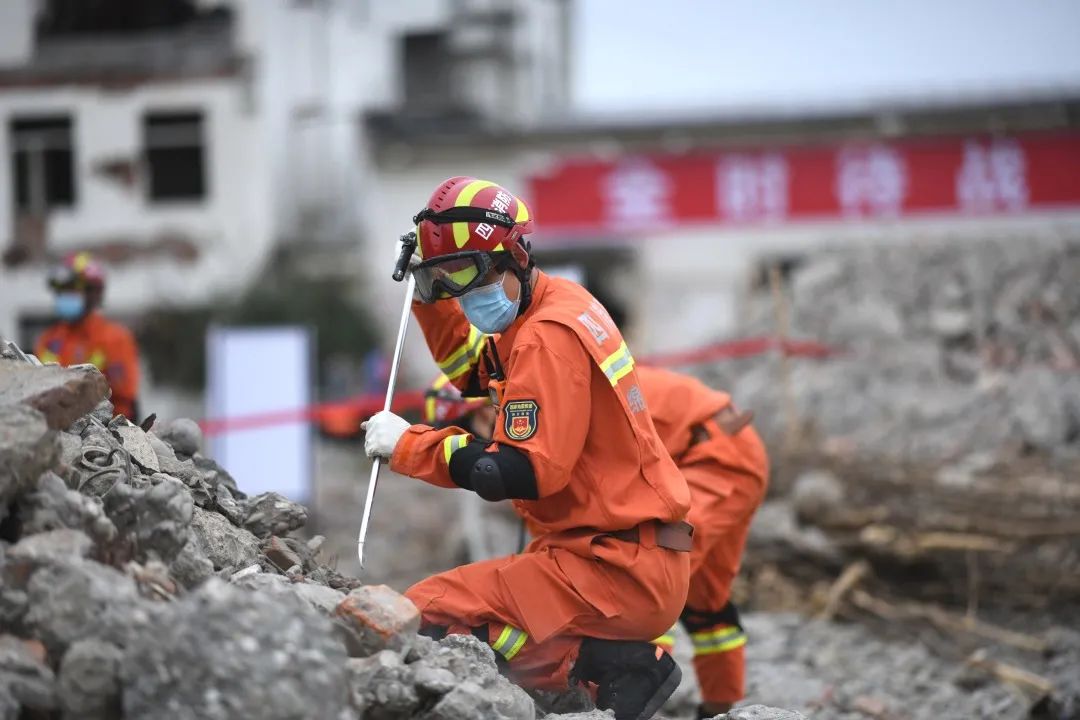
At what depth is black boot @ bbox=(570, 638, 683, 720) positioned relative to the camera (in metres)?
4.54

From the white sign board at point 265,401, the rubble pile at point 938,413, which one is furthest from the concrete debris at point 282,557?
the white sign board at point 265,401

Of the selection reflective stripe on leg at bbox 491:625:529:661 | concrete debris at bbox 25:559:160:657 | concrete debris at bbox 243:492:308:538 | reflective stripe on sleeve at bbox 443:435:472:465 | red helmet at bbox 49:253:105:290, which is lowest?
reflective stripe on leg at bbox 491:625:529:661

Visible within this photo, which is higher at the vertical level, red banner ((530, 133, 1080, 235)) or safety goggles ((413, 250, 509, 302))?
red banner ((530, 133, 1080, 235))

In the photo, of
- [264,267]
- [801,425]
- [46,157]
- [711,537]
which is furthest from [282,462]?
[46,157]

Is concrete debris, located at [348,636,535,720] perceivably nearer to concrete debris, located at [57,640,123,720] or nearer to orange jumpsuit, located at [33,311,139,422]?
concrete debris, located at [57,640,123,720]

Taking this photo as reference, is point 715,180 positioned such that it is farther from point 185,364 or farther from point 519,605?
point 519,605

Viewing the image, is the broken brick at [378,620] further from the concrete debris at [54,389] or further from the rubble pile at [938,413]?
the rubble pile at [938,413]

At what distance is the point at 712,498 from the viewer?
5.82 meters

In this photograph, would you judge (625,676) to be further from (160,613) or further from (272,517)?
(160,613)

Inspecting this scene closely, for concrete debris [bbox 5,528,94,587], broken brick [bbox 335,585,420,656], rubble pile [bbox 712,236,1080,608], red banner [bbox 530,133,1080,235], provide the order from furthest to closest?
red banner [bbox 530,133,1080,235] < rubble pile [bbox 712,236,1080,608] < broken brick [bbox 335,585,420,656] < concrete debris [bbox 5,528,94,587]

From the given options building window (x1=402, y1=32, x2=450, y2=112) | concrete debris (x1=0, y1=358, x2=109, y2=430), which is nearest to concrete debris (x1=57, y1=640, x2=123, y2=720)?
concrete debris (x1=0, y1=358, x2=109, y2=430)

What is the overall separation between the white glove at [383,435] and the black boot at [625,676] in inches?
35.5

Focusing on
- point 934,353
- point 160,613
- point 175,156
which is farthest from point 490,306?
point 175,156

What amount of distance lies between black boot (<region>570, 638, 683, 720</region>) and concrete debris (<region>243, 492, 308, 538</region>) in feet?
3.71
